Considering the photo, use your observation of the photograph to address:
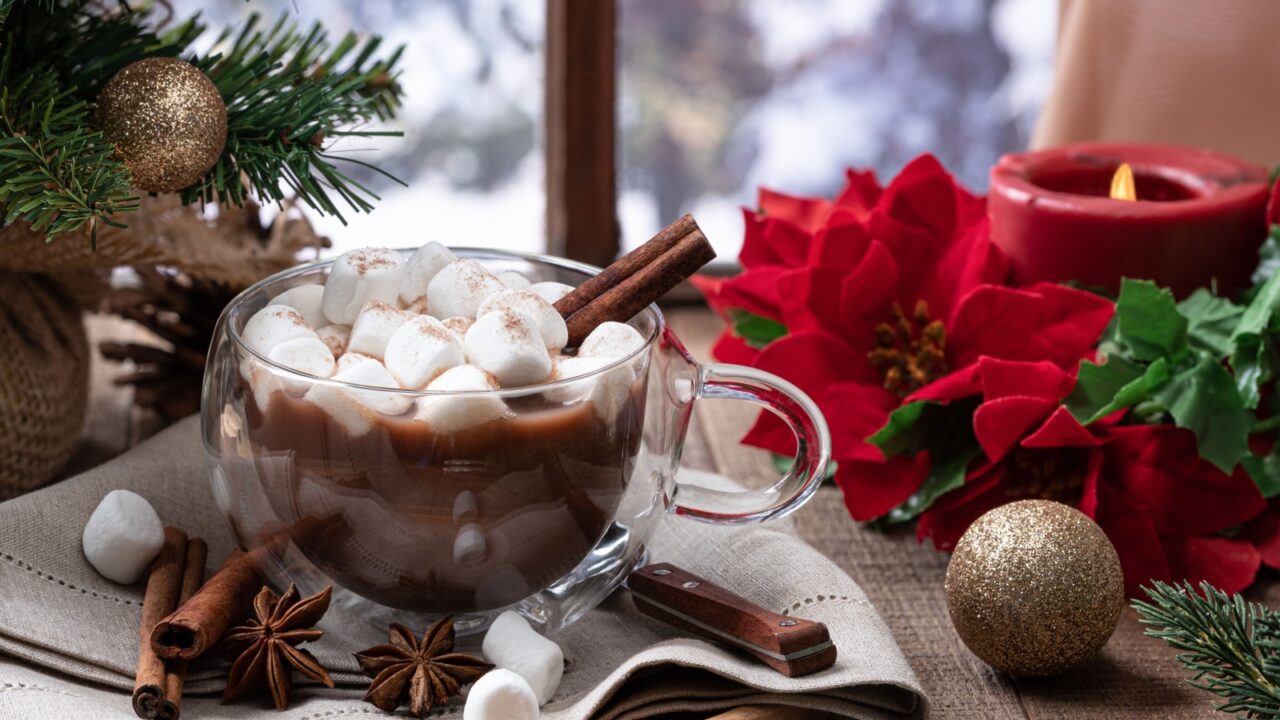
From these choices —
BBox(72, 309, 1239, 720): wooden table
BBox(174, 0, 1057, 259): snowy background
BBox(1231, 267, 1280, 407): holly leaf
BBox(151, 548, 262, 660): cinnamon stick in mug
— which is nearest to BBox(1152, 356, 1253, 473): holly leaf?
BBox(1231, 267, 1280, 407): holly leaf

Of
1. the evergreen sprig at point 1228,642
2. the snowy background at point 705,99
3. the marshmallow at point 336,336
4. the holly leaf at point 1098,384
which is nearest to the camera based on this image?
the evergreen sprig at point 1228,642

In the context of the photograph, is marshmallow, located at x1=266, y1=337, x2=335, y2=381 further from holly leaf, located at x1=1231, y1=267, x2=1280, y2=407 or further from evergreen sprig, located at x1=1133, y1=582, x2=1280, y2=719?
holly leaf, located at x1=1231, y1=267, x2=1280, y2=407

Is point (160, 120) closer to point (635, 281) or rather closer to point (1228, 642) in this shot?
point (635, 281)

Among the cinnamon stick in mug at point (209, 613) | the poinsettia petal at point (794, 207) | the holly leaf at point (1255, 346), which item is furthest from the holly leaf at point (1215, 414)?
the cinnamon stick in mug at point (209, 613)

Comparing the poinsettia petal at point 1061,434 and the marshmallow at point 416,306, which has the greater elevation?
the marshmallow at point 416,306

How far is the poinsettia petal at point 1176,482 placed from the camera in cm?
81

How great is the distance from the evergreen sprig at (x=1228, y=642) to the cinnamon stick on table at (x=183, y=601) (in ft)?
1.53

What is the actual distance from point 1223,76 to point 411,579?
32.8 inches

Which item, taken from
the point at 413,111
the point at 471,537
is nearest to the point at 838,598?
the point at 471,537

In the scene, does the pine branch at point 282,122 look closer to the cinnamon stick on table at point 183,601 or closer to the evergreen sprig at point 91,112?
the evergreen sprig at point 91,112

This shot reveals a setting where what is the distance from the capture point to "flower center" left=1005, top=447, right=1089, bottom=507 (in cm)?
84

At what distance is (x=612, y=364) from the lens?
26.6 inches

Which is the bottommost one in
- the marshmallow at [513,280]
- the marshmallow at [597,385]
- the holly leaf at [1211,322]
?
the holly leaf at [1211,322]

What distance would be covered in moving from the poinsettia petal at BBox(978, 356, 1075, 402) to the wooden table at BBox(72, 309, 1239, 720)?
0.43 feet
